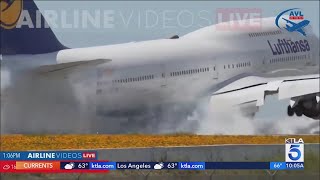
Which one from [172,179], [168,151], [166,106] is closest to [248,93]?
[166,106]

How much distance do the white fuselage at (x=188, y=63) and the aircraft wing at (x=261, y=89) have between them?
82 cm

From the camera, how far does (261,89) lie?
54.1 m

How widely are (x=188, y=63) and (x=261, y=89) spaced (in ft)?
17.0

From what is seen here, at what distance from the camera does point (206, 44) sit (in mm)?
57438

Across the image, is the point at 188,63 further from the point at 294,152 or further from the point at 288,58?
the point at 294,152

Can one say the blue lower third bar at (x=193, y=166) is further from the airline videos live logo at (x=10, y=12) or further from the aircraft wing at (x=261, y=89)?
the airline videos live logo at (x=10, y=12)

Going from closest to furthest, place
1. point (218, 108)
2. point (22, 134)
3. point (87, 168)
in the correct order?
1. point (87, 168)
2. point (22, 134)
3. point (218, 108)

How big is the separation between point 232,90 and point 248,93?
10.8 ft

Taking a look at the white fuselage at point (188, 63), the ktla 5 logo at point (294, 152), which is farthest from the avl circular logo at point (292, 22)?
the ktla 5 logo at point (294, 152)

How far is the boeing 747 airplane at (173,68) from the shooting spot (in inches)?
1918

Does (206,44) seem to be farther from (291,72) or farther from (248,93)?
(291,72)

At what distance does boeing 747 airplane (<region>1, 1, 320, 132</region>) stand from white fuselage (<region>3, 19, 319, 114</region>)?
59mm

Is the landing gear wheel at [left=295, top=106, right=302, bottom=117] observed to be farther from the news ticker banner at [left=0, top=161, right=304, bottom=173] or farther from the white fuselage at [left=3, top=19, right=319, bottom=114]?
the news ticker banner at [left=0, top=161, right=304, bottom=173]

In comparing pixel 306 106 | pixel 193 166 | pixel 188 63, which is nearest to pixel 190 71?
pixel 188 63
